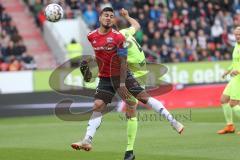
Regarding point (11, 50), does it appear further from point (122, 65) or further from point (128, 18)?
point (122, 65)

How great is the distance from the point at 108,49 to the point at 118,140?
3.77 meters

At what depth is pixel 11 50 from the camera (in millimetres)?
26328

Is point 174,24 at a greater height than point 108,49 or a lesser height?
lesser

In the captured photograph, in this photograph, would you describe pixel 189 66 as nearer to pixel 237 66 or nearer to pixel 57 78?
pixel 57 78

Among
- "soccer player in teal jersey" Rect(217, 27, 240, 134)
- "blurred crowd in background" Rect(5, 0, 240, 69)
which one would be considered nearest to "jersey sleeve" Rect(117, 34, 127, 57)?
"soccer player in teal jersey" Rect(217, 27, 240, 134)

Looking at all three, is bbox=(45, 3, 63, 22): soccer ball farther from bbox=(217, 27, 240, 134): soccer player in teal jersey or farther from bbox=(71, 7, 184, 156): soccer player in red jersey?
bbox=(217, 27, 240, 134): soccer player in teal jersey

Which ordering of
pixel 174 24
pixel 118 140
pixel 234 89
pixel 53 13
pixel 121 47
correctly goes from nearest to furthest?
pixel 121 47, pixel 53 13, pixel 118 140, pixel 234 89, pixel 174 24

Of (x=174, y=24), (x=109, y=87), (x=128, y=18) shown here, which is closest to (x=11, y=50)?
(x=174, y=24)

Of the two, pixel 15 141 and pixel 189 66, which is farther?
pixel 189 66

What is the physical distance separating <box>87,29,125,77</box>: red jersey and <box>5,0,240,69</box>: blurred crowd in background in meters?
15.5

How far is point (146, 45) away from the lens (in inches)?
1136

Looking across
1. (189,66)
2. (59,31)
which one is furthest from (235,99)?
(59,31)

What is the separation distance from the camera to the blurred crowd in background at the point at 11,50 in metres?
25.3

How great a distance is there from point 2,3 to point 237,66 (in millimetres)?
16269
